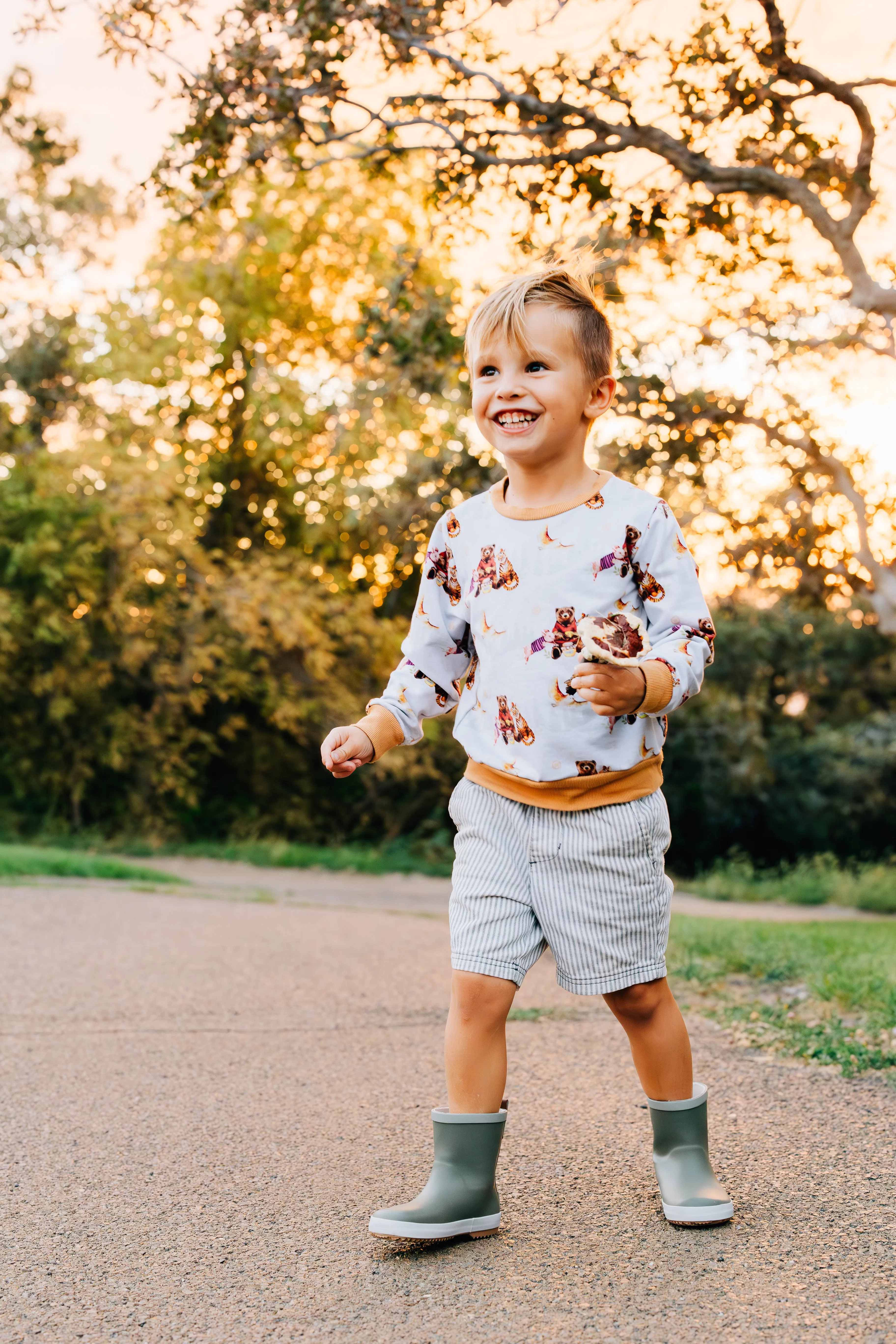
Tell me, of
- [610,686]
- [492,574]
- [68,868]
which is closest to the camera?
[610,686]

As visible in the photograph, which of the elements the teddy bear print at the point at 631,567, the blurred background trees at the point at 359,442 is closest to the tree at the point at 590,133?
the blurred background trees at the point at 359,442

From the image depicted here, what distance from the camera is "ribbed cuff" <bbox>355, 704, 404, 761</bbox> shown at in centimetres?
236

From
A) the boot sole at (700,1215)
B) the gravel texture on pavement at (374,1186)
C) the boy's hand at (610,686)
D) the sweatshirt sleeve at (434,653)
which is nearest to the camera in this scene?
the gravel texture on pavement at (374,1186)

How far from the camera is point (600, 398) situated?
2.43 m

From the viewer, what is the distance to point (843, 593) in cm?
974

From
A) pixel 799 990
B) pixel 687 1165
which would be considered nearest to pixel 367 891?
pixel 799 990

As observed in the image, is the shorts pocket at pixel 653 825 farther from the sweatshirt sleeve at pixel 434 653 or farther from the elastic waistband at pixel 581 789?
the sweatshirt sleeve at pixel 434 653

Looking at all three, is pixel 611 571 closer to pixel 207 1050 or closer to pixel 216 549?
pixel 207 1050

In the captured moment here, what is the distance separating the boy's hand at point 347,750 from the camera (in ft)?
7.45

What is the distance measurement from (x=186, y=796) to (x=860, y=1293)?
14350 mm

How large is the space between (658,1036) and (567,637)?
0.77 meters

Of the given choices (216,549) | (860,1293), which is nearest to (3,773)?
(216,549)

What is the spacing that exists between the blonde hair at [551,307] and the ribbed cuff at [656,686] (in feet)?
2.12

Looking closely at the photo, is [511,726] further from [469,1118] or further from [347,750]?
[469,1118]
